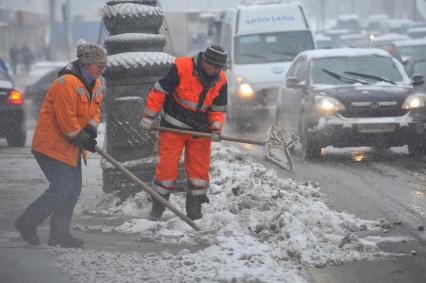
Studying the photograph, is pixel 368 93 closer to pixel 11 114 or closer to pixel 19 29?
pixel 11 114

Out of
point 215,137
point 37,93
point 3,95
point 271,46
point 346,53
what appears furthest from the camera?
point 37,93

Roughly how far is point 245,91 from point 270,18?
90.3 inches

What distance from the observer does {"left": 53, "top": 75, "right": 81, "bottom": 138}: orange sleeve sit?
626cm

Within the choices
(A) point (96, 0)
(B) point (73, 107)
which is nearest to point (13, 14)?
(A) point (96, 0)

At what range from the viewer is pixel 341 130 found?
11750mm

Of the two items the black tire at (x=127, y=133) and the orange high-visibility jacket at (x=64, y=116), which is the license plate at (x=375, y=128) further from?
the orange high-visibility jacket at (x=64, y=116)

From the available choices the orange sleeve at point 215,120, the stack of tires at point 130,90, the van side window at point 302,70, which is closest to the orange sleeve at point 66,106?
the orange sleeve at point 215,120

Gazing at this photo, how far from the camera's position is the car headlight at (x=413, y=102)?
11.9 m

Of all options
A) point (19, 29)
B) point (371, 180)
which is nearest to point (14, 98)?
point (371, 180)

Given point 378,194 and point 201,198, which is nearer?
point 201,198

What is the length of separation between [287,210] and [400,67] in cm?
656

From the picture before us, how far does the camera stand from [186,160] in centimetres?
753

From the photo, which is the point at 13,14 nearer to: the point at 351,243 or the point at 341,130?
the point at 341,130

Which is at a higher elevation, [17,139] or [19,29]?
[17,139]
